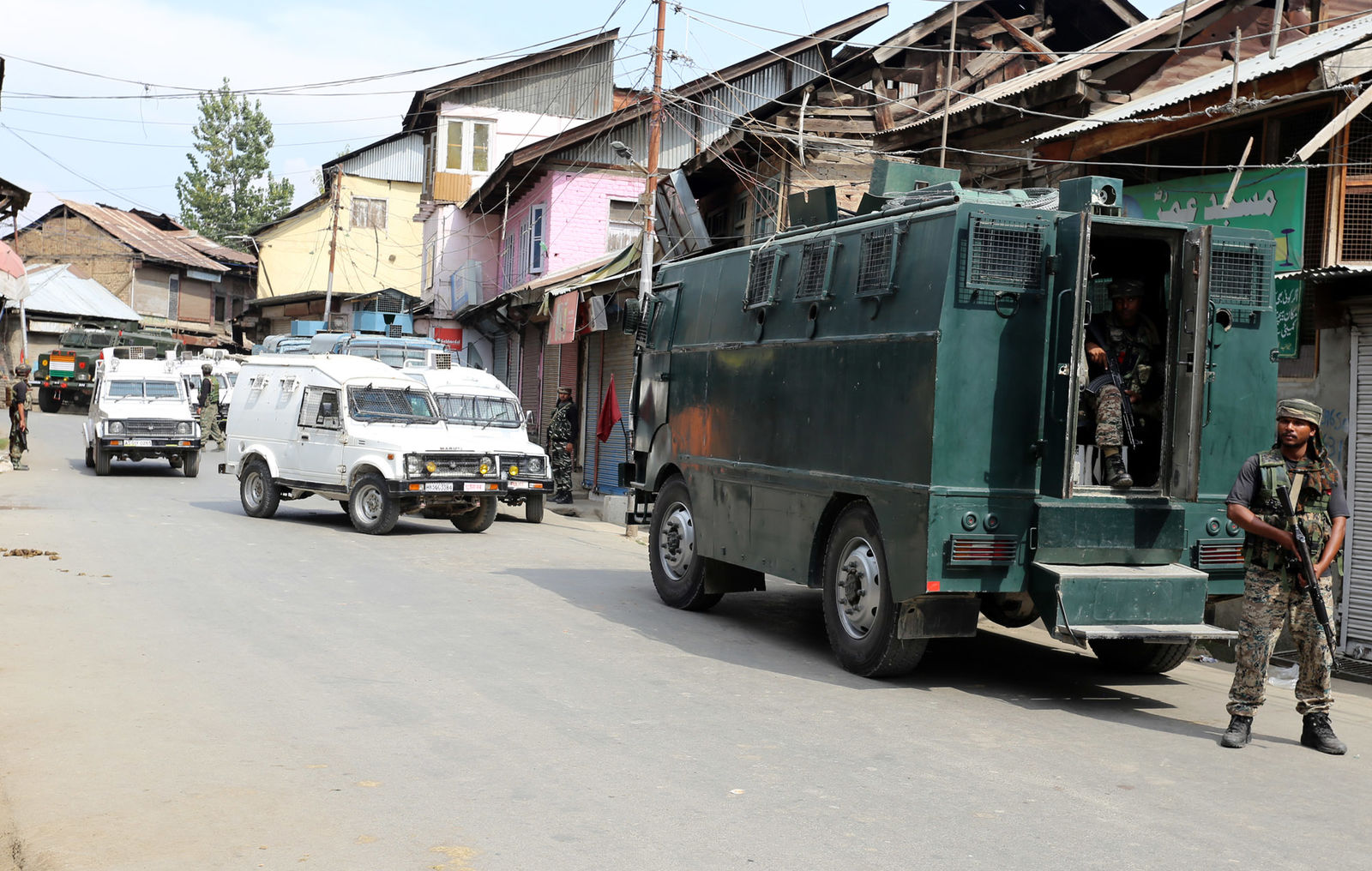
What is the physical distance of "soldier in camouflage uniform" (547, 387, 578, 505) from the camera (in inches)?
934

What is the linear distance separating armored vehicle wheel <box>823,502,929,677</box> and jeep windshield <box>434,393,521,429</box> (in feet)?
31.2

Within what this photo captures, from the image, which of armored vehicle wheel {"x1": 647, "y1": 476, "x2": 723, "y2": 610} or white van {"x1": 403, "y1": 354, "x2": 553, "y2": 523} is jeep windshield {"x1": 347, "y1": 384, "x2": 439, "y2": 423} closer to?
white van {"x1": 403, "y1": 354, "x2": 553, "y2": 523}

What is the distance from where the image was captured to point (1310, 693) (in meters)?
6.91

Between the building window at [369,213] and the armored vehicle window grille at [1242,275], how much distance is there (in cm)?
4892

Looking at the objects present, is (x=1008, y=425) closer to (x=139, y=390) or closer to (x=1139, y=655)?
(x=1139, y=655)

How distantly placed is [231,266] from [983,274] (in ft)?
214

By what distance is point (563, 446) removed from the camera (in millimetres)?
23859

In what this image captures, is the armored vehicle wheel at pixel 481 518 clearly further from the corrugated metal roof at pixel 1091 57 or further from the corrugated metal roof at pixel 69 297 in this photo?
the corrugated metal roof at pixel 69 297

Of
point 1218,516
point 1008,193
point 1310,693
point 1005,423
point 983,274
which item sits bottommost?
point 1310,693

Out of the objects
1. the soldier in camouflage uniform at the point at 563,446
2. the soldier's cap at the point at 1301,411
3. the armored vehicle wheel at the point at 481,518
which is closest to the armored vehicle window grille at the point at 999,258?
the soldier's cap at the point at 1301,411

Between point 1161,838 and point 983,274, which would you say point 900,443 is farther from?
point 1161,838

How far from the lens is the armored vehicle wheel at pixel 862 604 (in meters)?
8.13

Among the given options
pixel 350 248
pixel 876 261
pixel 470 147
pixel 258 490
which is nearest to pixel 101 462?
pixel 258 490

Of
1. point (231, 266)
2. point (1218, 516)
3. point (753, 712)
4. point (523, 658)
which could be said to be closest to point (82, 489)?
point (523, 658)
